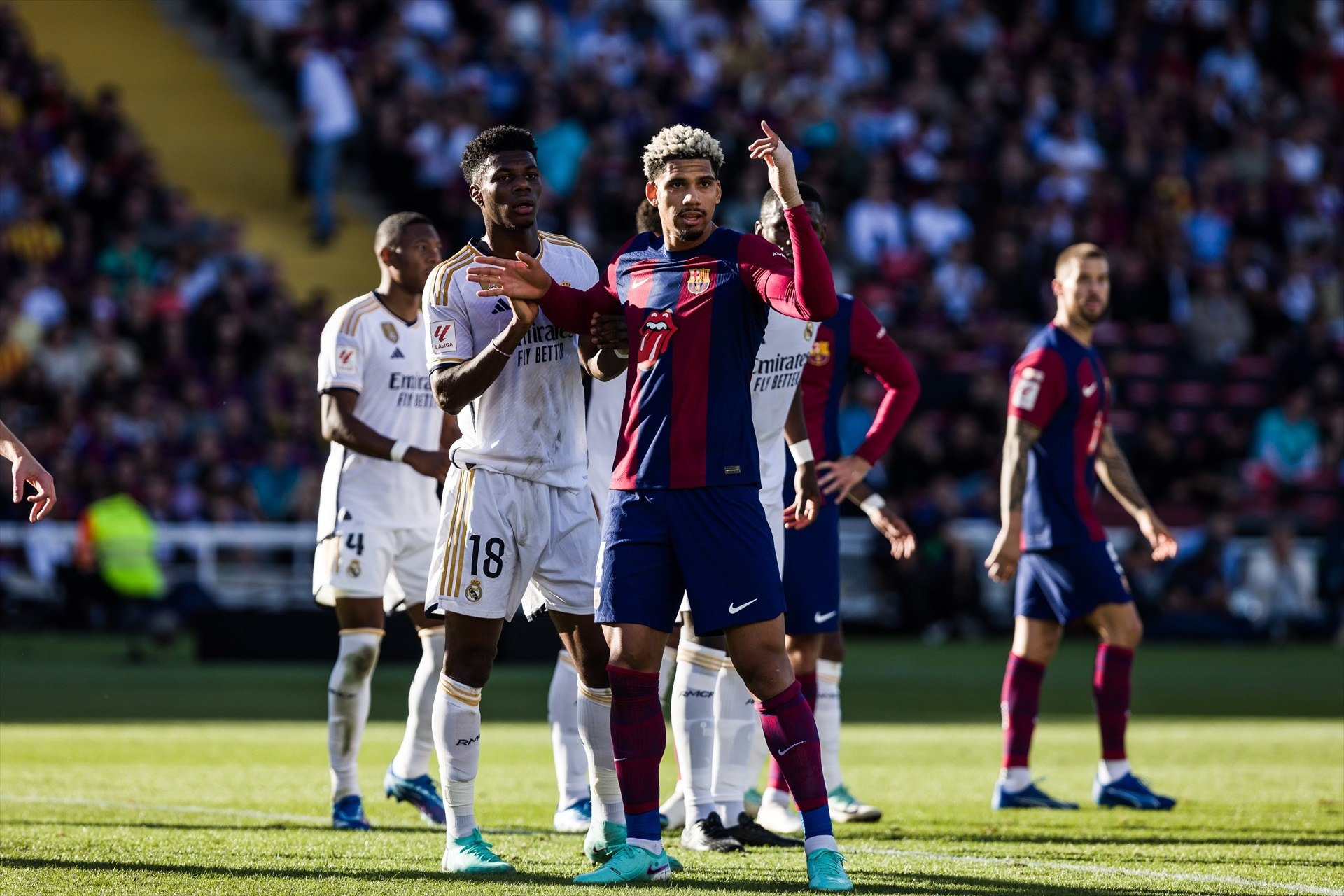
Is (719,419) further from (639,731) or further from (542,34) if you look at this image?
(542,34)

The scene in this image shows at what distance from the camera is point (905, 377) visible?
852cm

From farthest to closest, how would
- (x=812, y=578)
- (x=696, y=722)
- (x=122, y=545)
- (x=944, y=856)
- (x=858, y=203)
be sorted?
(x=858, y=203) → (x=122, y=545) → (x=812, y=578) → (x=696, y=722) → (x=944, y=856)

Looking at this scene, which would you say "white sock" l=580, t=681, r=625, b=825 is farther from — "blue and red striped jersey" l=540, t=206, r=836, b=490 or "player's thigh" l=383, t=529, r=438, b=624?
"player's thigh" l=383, t=529, r=438, b=624

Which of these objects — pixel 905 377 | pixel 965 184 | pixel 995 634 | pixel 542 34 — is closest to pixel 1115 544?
pixel 995 634

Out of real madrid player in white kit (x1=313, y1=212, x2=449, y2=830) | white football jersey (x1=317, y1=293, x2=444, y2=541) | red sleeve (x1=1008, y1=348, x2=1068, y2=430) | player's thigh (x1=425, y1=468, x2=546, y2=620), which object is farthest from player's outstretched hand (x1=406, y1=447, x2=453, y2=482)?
red sleeve (x1=1008, y1=348, x2=1068, y2=430)

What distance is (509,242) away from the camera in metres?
6.77

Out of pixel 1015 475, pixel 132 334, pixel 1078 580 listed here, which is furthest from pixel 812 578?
pixel 132 334

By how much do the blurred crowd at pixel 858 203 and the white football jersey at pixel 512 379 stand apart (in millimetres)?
13831

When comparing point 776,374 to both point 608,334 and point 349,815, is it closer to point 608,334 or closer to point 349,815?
point 608,334

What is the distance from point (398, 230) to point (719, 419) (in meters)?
2.92

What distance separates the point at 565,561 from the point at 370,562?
1864mm

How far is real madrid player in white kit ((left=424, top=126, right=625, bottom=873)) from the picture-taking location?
6641 millimetres

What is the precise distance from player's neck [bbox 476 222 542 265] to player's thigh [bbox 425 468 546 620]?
80cm

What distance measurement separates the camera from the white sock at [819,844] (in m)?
6.05
